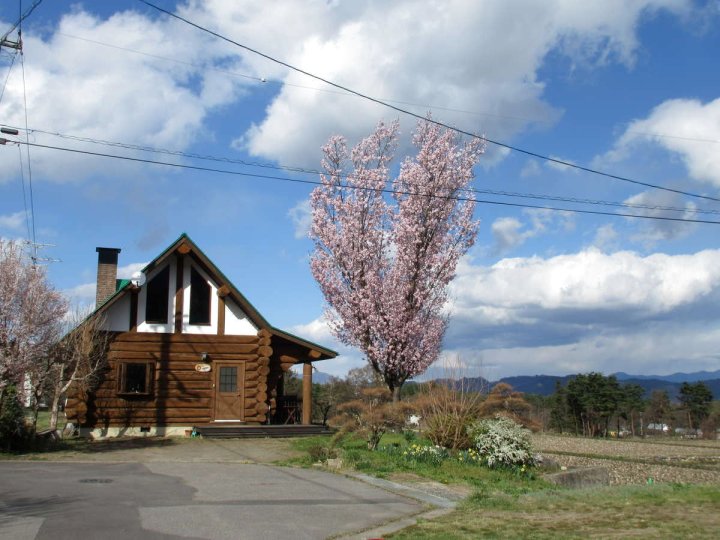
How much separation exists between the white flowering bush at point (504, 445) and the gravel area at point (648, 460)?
9.51 ft

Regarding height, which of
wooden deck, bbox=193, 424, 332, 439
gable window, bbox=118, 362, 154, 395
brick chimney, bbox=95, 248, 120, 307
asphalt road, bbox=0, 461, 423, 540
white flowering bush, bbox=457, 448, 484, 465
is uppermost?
brick chimney, bbox=95, 248, 120, 307

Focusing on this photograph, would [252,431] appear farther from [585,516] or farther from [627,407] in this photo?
[627,407]

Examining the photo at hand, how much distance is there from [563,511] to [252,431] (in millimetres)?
14014

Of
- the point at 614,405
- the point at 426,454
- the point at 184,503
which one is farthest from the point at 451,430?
the point at 614,405

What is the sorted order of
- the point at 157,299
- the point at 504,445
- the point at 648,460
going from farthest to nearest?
the point at 157,299 < the point at 648,460 < the point at 504,445

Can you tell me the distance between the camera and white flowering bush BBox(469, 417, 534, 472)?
1436cm

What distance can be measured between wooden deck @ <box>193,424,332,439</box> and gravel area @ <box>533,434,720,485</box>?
774 centimetres

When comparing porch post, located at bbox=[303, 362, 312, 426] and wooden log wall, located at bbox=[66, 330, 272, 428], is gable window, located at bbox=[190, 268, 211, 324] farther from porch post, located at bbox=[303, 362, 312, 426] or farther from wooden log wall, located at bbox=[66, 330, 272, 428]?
porch post, located at bbox=[303, 362, 312, 426]

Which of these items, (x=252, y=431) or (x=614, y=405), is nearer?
(x=252, y=431)

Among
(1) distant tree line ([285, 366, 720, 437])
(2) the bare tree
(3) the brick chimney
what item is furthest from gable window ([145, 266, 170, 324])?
(1) distant tree line ([285, 366, 720, 437])

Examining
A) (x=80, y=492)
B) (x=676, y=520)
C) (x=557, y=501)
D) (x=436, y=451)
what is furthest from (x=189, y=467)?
(x=676, y=520)

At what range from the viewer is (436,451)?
48.3ft

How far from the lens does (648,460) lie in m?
21.1

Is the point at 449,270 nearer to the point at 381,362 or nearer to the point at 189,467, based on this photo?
the point at 381,362
